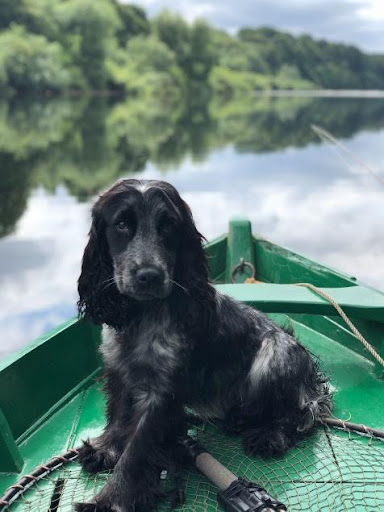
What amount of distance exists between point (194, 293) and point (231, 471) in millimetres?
1129

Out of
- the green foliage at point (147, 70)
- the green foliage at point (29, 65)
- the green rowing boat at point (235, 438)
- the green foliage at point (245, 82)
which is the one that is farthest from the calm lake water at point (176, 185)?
the green foliage at point (245, 82)

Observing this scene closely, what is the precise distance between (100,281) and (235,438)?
1413 millimetres

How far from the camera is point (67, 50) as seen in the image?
80.6 meters

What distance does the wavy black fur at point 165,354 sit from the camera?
116 inches

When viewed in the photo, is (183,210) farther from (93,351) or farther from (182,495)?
(93,351)

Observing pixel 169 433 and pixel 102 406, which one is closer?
pixel 169 433

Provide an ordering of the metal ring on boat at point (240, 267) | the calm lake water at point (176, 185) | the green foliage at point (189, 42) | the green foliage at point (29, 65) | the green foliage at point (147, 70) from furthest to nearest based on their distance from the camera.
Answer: the green foliage at point (189, 42)
the green foliage at point (147, 70)
the green foliage at point (29, 65)
the calm lake water at point (176, 185)
the metal ring on boat at point (240, 267)

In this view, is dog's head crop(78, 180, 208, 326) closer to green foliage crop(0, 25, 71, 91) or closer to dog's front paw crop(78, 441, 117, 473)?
dog's front paw crop(78, 441, 117, 473)

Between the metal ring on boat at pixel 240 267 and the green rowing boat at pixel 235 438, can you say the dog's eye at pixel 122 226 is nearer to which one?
the green rowing boat at pixel 235 438

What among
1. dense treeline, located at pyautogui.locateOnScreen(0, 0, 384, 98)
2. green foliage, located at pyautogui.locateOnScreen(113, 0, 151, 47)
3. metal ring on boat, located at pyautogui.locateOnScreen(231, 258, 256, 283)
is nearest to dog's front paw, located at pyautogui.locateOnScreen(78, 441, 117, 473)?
metal ring on boat, located at pyautogui.locateOnScreen(231, 258, 256, 283)

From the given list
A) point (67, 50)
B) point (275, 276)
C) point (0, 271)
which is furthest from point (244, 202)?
point (67, 50)

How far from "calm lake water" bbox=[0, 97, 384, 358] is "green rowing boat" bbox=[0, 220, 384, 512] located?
49.7 inches

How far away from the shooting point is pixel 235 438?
3.71 m

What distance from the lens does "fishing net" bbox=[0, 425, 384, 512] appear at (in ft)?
10.3
